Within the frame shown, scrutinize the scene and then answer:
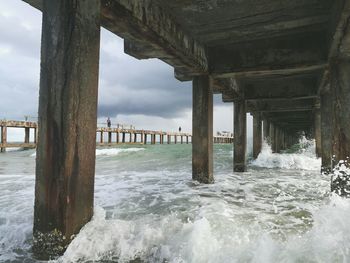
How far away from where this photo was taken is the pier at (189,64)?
2.74 meters

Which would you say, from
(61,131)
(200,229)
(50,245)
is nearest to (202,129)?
(200,229)

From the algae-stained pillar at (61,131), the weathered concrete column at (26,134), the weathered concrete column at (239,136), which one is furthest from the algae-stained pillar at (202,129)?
the weathered concrete column at (26,134)

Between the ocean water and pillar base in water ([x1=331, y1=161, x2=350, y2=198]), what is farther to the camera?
pillar base in water ([x1=331, y1=161, x2=350, y2=198])

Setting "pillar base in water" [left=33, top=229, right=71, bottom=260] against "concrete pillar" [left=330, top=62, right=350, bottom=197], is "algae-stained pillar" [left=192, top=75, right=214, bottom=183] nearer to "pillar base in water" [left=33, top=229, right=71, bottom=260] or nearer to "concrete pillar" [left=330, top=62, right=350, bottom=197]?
"concrete pillar" [left=330, top=62, right=350, bottom=197]

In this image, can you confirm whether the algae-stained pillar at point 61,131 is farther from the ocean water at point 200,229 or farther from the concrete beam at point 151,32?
the concrete beam at point 151,32

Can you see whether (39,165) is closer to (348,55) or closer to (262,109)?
(348,55)

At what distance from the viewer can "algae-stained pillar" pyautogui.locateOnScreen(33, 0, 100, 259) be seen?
270 cm

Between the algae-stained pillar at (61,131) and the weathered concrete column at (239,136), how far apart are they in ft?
25.0

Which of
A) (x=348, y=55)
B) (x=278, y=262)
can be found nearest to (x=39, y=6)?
(x=278, y=262)

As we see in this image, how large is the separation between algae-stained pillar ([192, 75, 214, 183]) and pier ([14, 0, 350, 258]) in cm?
2

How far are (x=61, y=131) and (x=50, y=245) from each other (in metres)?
1.06

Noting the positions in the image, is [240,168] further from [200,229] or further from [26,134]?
[26,134]

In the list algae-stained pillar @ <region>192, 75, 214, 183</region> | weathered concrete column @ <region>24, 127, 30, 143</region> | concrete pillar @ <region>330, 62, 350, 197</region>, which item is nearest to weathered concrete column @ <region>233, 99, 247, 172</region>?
algae-stained pillar @ <region>192, 75, 214, 183</region>

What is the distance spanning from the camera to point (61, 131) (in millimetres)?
2717
